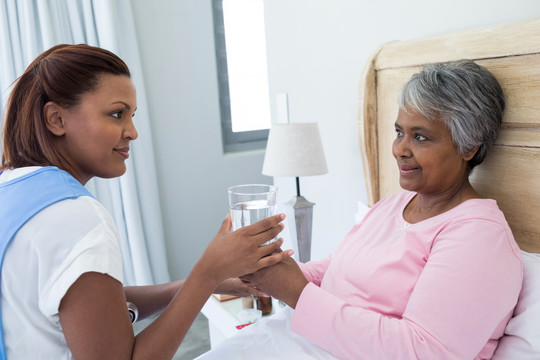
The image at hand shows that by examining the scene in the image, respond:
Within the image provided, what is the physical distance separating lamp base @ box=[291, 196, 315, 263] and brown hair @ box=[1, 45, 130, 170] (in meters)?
1.07

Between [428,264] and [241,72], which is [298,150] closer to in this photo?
[428,264]

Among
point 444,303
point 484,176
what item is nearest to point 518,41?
point 484,176

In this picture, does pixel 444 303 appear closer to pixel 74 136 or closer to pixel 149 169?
pixel 74 136

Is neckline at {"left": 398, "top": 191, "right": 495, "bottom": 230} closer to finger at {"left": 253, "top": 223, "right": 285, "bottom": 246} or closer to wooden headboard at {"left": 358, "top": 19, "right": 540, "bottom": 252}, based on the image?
wooden headboard at {"left": 358, "top": 19, "right": 540, "bottom": 252}

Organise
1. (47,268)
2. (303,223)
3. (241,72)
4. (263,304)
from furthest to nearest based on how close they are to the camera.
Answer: (241,72) < (303,223) < (263,304) < (47,268)

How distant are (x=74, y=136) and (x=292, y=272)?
661mm

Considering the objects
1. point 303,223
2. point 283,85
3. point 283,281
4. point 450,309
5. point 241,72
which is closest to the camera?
point 450,309

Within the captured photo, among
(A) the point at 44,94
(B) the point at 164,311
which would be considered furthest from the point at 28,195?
(B) the point at 164,311

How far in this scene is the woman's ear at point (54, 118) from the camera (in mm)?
1048

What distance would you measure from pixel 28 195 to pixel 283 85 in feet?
5.82

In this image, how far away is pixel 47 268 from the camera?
2.86ft

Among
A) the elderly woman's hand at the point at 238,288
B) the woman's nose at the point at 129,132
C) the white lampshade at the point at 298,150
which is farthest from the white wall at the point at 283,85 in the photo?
the woman's nose at the point at 129,132

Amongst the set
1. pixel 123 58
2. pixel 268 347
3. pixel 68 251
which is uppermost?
pixel 123 58

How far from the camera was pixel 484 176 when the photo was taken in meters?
1.35
